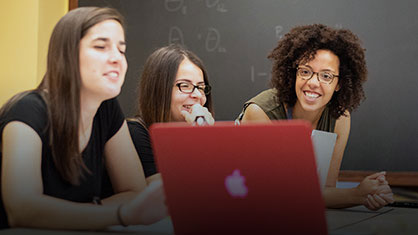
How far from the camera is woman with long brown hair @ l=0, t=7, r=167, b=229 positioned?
0.97 m

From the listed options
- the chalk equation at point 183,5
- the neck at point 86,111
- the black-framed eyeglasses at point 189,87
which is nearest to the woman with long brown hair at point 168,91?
the black-framed eyeglasses at point 189,87

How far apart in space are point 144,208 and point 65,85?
0.37 metres

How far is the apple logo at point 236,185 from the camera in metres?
0.76

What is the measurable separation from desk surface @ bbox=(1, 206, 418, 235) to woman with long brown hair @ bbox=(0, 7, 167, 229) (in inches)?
1.1

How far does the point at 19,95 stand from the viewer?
44.7 inches

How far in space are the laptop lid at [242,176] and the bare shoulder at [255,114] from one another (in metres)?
1.12

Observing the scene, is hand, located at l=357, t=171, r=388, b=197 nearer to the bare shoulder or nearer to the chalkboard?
the bare shoulder

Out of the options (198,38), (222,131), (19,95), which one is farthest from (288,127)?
(198,38)

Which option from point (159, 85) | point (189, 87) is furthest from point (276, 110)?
point (159, 85)

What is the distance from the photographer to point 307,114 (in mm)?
2002

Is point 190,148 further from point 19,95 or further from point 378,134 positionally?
point 378,134

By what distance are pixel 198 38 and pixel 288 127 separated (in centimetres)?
217

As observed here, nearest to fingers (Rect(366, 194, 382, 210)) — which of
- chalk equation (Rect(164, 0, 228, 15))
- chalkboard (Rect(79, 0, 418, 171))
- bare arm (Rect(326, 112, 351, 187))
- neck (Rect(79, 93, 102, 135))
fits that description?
bare arm (Rect(326, 112, 351, 187))

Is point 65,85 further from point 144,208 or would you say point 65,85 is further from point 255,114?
point 255,114
